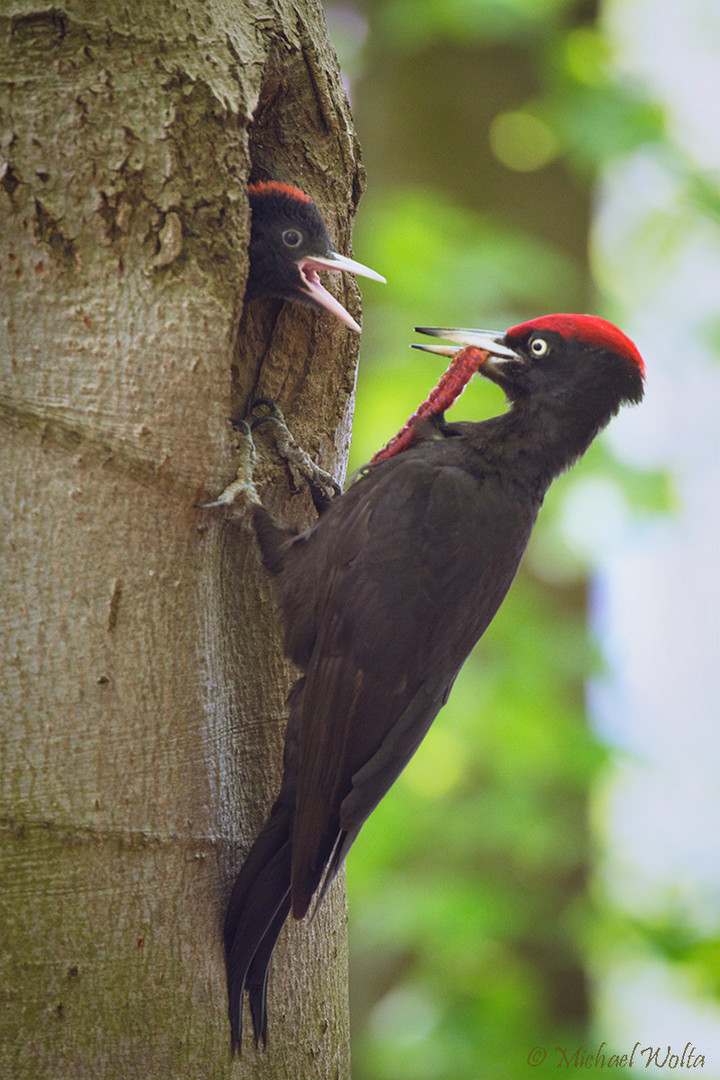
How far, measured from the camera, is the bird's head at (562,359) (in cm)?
218

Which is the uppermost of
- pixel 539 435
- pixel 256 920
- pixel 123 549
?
pixel 539 435

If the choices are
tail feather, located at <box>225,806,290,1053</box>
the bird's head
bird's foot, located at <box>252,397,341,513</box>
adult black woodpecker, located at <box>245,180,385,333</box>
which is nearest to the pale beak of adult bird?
the bird's head

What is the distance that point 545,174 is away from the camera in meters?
4.57

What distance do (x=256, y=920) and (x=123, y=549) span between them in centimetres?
62

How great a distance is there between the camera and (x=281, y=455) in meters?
1.96

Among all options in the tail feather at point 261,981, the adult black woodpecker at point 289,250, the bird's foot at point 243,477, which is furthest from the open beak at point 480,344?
the tail feather at point 261,981

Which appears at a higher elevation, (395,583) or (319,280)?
(319,280)

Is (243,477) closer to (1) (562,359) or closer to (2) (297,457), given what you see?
(2) (297,457)

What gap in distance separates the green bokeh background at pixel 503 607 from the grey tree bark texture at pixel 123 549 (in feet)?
7.63

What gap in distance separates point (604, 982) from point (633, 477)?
102 inches

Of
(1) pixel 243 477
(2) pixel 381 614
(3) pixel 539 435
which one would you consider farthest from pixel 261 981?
(3) pixel 539 435

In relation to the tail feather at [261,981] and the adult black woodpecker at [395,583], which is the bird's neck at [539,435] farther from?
the tail feather at [261,981]

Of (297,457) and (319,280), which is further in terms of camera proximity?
(319,280)

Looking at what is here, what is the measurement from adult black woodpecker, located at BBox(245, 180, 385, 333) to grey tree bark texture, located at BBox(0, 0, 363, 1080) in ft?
0.84
